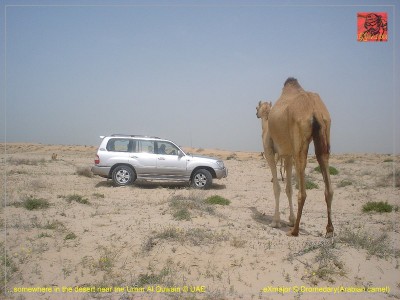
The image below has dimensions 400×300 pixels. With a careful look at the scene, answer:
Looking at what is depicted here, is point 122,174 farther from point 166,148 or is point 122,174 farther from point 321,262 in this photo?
point 321,262

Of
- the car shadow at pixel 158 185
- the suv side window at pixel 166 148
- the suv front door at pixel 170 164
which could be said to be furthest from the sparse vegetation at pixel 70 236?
the suv side window at pixel 166 148

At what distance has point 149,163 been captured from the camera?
13.9m

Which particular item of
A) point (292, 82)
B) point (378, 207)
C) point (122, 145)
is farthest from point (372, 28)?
point (122, 145)

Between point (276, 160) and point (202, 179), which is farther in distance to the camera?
point (202, 179)

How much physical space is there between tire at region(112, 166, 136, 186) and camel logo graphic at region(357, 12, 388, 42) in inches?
381

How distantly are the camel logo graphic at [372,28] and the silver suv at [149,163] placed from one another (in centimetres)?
795

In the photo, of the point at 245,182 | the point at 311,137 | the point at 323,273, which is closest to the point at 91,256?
the point at 323,273

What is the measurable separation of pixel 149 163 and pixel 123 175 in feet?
3.83

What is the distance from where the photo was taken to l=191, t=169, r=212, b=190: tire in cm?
1398

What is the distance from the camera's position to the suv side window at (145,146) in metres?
14.0

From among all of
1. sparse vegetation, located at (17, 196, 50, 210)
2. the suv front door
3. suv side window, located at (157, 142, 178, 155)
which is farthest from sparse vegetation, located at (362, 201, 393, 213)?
sparse vegetation, located at (17, 196, 50, 210)

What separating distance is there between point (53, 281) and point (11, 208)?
4.55 metres

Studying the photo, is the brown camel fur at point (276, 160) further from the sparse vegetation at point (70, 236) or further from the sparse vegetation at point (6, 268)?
the sparse vegetation at point (6, 268)

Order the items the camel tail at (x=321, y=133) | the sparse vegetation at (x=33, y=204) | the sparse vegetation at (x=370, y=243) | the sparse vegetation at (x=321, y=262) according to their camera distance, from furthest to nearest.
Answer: the sparse vegetation at (x=33, y=204), the camel tail at (x=321, y=133), the sparse vegetation at (x=370, y=243), the sparse vegetation at (x=321, y=262)
